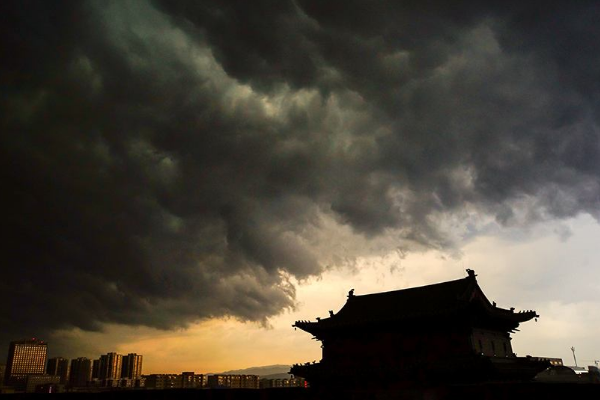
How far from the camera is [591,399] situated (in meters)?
15.7

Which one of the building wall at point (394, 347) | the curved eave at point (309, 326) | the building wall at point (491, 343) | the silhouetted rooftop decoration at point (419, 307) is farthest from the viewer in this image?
the curved eave at point (309, 326)

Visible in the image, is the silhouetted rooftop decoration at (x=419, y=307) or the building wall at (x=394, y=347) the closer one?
the building wall at (x=394, y=347)

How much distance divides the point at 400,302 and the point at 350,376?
746cm

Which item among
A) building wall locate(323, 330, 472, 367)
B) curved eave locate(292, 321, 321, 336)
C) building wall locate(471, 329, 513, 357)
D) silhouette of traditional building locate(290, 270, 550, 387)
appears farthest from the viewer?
curved eave locate(292, 321, 321, 336)

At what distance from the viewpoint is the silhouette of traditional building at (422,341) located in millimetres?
28500

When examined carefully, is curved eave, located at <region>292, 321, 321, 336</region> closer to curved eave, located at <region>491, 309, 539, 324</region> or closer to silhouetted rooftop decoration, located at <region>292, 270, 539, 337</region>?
silhouetted rooftop decoration, located at <region>292, 270, 539, 337</region>

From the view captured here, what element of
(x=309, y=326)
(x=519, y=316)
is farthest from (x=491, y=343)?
(x=309, y=326)

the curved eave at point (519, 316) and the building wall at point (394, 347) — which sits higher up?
the curved eave at point (519, 316)

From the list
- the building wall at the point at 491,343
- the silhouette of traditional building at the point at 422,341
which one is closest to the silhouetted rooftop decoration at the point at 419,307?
the silhouette of traditional building at the point at 422,341

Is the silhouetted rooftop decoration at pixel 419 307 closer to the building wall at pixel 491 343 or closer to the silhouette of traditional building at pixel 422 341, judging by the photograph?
the silhouette of traditional building at pixel 422 341

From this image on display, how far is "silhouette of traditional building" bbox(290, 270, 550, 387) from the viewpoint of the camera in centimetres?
2850

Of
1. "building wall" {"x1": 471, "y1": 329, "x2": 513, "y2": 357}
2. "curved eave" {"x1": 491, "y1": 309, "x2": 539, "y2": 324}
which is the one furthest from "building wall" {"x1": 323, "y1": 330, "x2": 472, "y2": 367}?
"curved eave" {"x1": 491, "y1": 309, "x2": 539, "y2": 324}

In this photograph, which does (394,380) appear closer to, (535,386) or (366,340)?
(366,340)

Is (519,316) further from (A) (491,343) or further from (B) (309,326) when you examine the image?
(B) (309,326)
